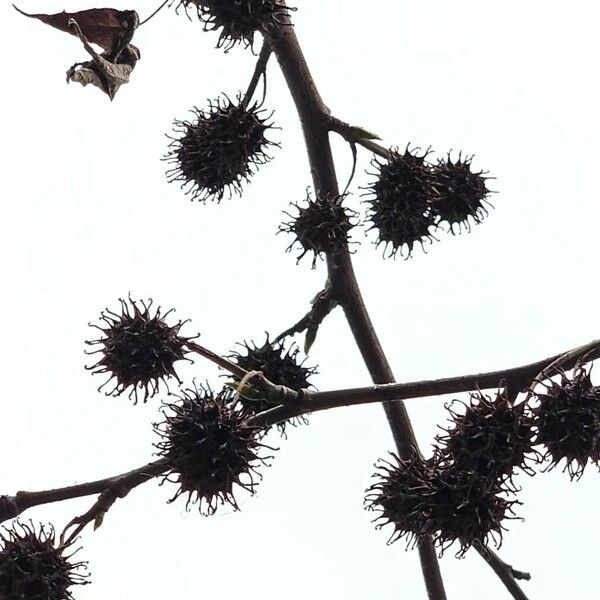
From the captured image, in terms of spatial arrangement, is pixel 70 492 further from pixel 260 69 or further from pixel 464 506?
pixel 260 69

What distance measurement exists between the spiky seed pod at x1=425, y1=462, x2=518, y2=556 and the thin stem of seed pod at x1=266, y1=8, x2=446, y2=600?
1.64ft

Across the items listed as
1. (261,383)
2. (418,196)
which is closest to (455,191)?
(418,196)

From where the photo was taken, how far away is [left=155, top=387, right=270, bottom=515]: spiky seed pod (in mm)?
1452

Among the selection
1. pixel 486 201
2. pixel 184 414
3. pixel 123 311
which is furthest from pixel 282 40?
pixel 184 414

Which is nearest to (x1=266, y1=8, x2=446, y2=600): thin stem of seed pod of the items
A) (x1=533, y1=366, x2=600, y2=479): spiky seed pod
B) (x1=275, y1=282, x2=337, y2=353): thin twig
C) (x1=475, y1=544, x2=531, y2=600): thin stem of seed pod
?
(x1=275, y1=282, x2=337, y2=353): thin twig

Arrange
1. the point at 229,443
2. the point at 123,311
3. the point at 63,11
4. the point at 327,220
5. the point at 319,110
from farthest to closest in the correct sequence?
the point at 319,110 → the point at 327,220 → the point at 63,11 → the point at 123,311 → the point at 229,443

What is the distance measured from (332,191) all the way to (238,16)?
42 cm

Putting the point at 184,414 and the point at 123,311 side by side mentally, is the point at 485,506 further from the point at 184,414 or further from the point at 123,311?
the point at 123,311

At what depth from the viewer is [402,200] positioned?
188 centimetres

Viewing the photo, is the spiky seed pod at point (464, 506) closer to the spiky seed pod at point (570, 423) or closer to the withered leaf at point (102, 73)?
the spiky seed pod at point (570, 423)

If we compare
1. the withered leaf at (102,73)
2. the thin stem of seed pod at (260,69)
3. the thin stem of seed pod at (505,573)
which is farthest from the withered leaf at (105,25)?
the thin stem of seed pod at (505,573)

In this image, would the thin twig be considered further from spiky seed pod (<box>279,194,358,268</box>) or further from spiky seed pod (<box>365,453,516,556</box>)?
spiky seed pod (<box>365,453,516,556</box>)

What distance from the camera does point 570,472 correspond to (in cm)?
150

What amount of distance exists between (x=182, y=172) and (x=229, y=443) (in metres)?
0.64
